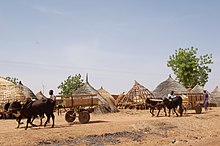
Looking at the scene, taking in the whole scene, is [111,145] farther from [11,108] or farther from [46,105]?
[11,108]

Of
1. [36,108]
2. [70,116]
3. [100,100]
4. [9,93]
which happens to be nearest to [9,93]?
[9,93]

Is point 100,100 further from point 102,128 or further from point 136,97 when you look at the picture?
point 102,128

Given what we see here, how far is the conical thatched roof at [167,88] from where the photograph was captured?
39.1m

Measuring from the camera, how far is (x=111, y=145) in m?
15.8

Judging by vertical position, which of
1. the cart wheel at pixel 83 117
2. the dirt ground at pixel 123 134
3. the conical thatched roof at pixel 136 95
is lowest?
the dirt ground at pixel 123 134

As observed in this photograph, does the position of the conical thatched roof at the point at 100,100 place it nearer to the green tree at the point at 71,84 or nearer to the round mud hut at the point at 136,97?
the round mud hut at the point at 136,97

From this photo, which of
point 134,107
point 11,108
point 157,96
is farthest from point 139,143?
point 157,96

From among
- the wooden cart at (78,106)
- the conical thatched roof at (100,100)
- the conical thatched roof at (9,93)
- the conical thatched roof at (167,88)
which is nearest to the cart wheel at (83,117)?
the wooden cart at (78,106)

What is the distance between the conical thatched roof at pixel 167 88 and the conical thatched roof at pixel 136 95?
2.21 meters

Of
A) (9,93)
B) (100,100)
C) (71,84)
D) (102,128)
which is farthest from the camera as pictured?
(71,84)

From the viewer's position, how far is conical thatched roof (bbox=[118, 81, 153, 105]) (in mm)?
37875

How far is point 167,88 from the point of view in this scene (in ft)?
131

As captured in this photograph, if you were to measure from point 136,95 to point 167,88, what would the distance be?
4317mm

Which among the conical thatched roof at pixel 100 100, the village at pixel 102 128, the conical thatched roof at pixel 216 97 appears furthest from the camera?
the conical thatched roof at pixel 216 97
